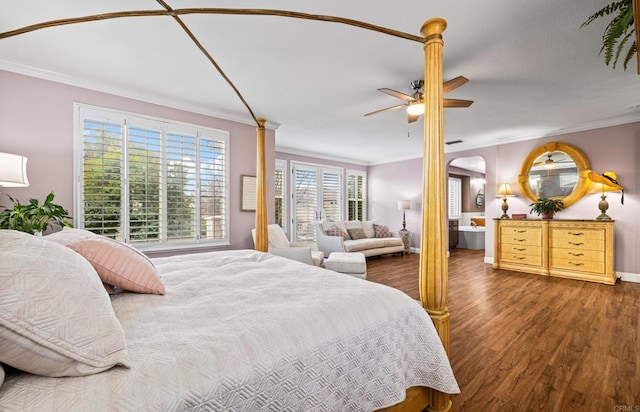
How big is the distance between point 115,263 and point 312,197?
19.3 feet

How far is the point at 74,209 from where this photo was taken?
3025mm

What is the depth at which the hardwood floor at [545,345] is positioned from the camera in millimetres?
1716

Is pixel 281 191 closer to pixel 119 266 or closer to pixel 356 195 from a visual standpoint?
pixel 356 195

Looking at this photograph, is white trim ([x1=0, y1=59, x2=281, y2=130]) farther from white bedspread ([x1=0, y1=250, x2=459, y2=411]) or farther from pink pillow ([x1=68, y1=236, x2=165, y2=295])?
white bedspread ([x1=0, y1=250, x2=459, y2=411])

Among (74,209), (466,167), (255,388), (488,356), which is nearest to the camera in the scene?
(255,388)

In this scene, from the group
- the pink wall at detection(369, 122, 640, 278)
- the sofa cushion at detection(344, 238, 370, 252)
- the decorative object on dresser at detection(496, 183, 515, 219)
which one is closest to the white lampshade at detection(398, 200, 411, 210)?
the pink wall at detection(369, 122, 640, 278)

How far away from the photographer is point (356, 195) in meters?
8.14

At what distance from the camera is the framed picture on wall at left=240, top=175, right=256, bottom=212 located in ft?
14.1

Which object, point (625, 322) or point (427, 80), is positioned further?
point (625, 322)

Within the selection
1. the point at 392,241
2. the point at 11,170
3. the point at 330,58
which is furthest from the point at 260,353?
the point at 392,241

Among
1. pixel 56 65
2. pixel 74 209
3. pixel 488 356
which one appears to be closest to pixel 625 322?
pixel 488 356

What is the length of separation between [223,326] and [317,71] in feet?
8.76

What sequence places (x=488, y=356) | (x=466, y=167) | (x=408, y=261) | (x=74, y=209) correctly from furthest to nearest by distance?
(x=466, y=167)
(x=408, y=261)
(x=74, y=209)
(x=488, y=356)

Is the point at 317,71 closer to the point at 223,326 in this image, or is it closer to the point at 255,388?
the point at 223,326
